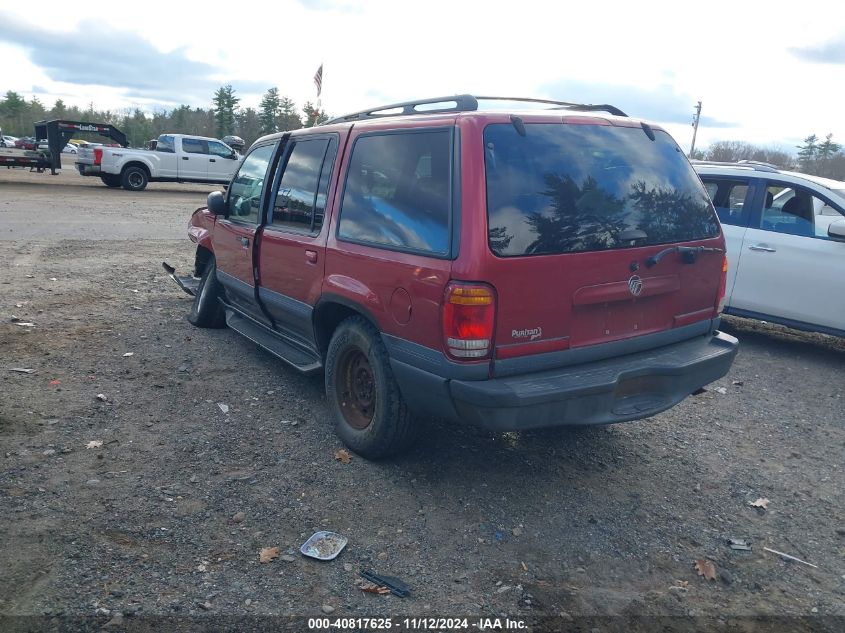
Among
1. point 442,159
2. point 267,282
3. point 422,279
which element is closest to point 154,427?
point 267,282

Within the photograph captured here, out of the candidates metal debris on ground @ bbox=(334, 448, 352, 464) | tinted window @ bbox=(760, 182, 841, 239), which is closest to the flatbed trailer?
tinted window @ bbox=(760, 182, 841, 239)

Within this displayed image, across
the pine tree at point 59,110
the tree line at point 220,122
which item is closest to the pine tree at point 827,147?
the tree line at point 220,122

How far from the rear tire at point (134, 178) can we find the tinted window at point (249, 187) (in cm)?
1844

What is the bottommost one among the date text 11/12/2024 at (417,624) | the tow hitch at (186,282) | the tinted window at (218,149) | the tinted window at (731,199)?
the date text 11/12/2024 at (417,624)

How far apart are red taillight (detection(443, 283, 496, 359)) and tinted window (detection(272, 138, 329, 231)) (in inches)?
59.3

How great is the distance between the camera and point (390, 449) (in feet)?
13.2

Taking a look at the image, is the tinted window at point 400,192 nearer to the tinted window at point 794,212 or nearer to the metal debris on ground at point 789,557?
the metal debris on ground at point 789,557

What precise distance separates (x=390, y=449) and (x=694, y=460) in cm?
197

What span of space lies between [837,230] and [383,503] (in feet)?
16.4

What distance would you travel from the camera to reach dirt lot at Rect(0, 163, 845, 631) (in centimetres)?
297

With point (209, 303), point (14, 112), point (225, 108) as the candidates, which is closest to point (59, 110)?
point (14, 112)

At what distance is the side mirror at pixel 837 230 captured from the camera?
20.6 feet

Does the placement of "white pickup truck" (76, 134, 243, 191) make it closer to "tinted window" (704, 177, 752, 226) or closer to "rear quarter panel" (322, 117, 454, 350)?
"tinted window" (704, 177, 752, 226)

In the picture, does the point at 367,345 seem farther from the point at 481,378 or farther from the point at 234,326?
the point at 234,326
